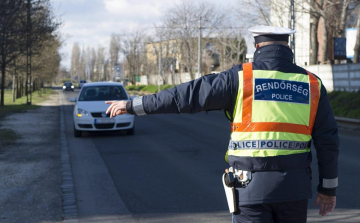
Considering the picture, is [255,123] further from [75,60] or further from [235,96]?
[75,60]

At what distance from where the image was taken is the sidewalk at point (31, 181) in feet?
21.7

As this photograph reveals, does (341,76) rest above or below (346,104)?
above

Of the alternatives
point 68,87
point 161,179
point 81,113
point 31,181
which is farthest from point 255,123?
point 68,87

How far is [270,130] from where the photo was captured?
10.5 ft

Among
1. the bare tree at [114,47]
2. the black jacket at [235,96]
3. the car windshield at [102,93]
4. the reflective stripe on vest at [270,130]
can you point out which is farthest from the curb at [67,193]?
the bare tree at [114,47]

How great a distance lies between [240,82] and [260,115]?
9.4 inches

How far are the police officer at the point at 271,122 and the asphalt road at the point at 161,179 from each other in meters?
3.11

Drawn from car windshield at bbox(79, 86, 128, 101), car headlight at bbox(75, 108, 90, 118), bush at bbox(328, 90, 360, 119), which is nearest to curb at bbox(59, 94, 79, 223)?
car headlight at bbox(75, 108, 90, 118)

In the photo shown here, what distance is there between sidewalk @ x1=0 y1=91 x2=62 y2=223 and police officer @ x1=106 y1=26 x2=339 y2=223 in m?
3.67

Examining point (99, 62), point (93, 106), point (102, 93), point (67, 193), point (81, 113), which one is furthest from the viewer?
point (99, 62)

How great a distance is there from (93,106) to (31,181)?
7466 millimetres

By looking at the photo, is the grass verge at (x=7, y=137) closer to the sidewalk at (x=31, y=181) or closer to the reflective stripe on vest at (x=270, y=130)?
the sidewalk at (x=31, y=181)

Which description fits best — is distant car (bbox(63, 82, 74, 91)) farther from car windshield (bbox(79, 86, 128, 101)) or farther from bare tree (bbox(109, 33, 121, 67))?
car windshield (bbox(79, 86, 128, 101))

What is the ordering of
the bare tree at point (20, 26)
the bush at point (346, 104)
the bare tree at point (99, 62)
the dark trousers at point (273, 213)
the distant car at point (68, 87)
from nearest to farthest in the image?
the dark trousers at point (273, 213) < the bare tree at point (20, 26) < the bush at point (346, 104) < the distant car at point (68, 87) < the bare tree at point (99, 62)
